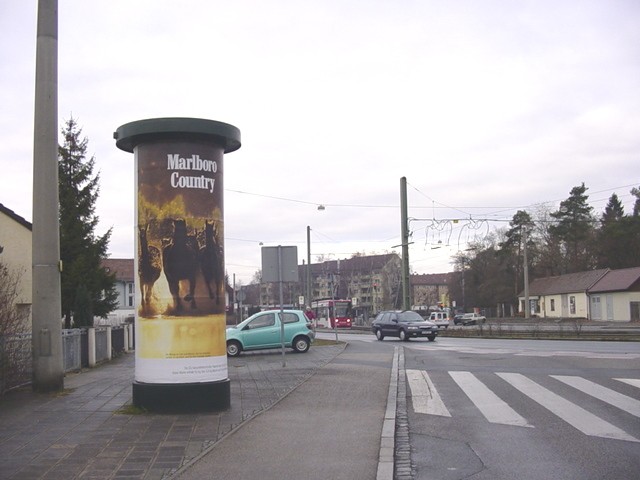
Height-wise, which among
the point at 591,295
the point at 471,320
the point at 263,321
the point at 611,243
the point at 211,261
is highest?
the point at 611,243

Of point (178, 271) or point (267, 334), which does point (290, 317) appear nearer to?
point (267, 334)

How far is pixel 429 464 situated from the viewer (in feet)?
24.9

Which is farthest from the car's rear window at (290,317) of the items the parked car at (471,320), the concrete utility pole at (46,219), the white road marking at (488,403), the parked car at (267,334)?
the parked car at (471,320)

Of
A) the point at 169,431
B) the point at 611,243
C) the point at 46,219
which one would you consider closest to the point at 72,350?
the point at 46,219

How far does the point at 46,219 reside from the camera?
41.4 feet

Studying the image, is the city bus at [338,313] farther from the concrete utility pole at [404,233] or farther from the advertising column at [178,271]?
the advertising column at [178,271]

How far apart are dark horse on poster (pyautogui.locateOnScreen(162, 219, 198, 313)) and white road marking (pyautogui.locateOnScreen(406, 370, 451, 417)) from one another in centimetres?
406

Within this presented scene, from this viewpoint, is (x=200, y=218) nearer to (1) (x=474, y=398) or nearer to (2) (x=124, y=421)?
(2) (x=124, y=421)

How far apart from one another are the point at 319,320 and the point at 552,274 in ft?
101

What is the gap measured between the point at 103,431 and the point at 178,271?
253 cm

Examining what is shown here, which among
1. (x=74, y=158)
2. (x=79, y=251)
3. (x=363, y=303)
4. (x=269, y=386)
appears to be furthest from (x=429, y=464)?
(x=363, y=303)

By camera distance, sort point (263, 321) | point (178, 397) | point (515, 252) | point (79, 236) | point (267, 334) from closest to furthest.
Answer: point (178, 397) < point (267, 334) < point (263, 321) < point (79, 236) < point (515, 252)

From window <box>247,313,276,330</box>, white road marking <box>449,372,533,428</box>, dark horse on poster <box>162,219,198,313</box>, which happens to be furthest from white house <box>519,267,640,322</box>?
dark horse on poster <box>162,219,198,313</box>

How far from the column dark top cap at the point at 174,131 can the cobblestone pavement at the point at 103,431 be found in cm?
407
